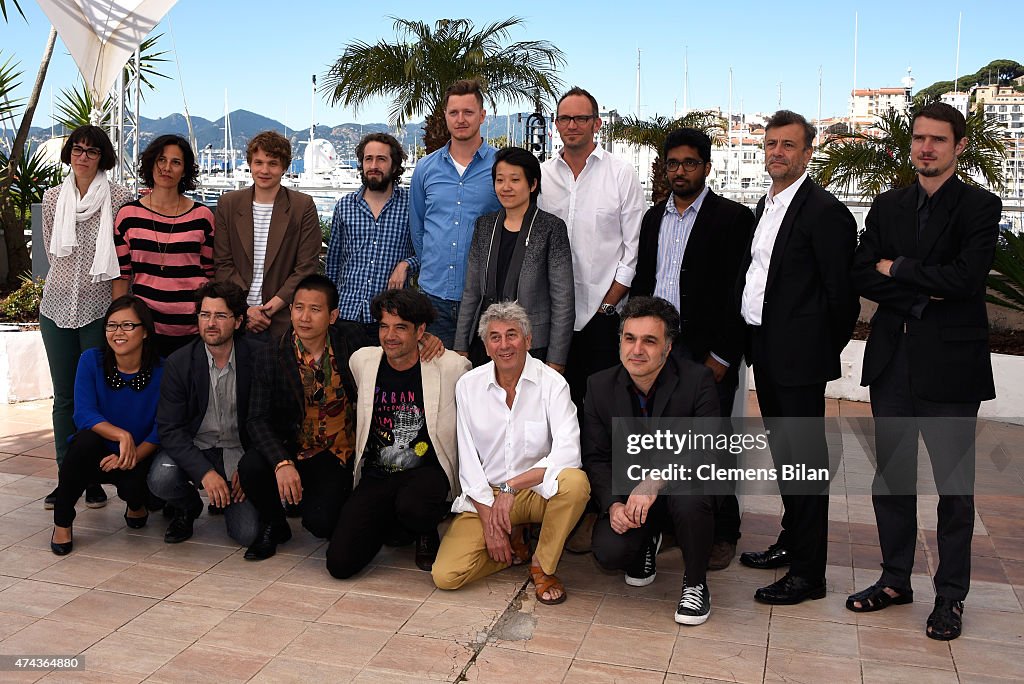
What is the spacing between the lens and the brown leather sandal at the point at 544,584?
373 centimetres

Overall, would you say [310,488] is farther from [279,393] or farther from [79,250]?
[79,250]

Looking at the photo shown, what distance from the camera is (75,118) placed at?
12.8 metres

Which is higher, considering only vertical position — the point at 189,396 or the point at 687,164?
the point at 687,164

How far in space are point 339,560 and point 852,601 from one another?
1961 mm

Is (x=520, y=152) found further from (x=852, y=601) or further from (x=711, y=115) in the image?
(x=711, y=115)

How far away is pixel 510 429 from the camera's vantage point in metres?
3.95

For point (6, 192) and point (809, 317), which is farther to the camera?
point (6, 192)

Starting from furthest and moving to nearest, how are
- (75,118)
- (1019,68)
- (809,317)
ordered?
(1019,68) → (75,118) → (809,317)

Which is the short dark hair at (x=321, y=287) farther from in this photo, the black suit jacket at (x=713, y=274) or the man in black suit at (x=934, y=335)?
the man in black suit at (x=934, y=335)

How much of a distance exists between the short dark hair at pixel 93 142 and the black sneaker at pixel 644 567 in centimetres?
303

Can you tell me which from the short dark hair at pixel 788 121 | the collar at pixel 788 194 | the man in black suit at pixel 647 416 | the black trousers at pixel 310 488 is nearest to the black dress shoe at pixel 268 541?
the black trousers at pixel 310 488

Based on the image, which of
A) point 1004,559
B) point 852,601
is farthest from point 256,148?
point 1004,559

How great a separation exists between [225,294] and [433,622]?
65.8 inches

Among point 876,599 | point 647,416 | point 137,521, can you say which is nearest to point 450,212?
point 647,416
